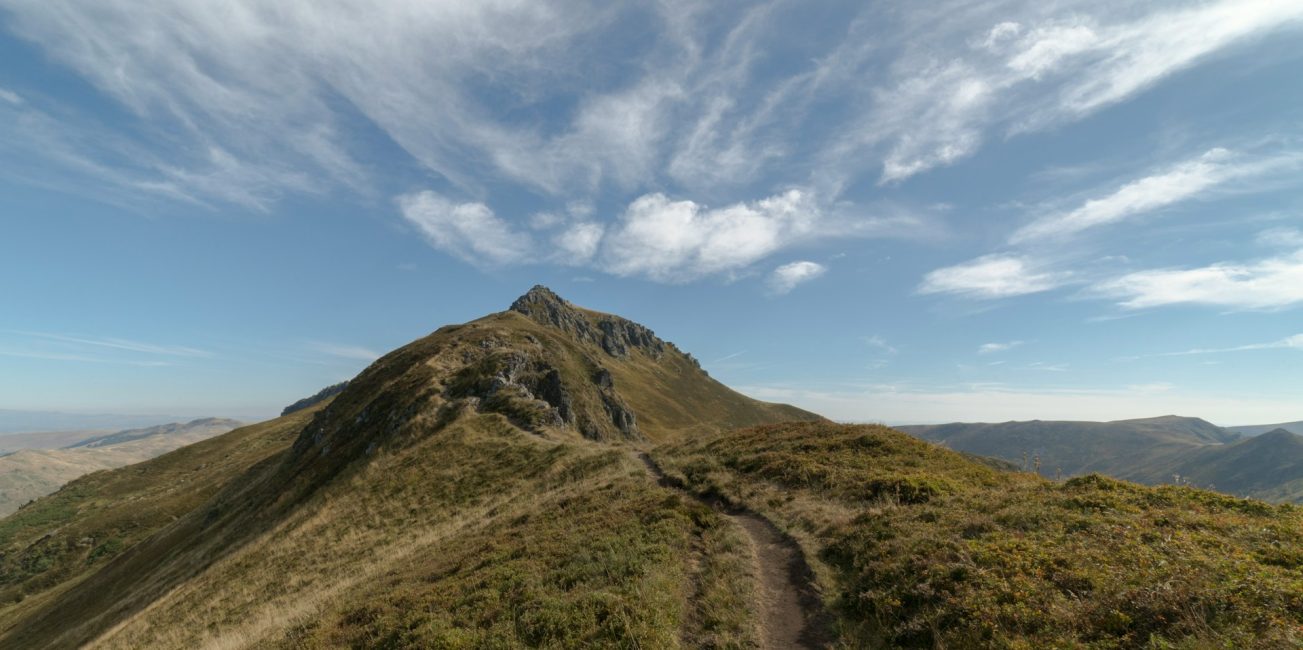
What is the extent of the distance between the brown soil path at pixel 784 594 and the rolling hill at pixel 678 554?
0.08 metres

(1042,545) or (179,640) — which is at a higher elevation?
(1042,545)

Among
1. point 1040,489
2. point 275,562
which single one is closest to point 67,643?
point 275,562

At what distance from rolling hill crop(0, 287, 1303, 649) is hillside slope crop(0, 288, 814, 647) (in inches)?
5.6

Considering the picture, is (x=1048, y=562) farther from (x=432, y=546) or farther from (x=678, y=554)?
(x=432, y=546)

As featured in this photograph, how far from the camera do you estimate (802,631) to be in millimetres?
12203

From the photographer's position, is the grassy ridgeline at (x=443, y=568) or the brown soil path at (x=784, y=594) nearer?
the brown soil path at (x=784, y=594)

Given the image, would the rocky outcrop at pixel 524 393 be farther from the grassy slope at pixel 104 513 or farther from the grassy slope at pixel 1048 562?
the grassy slope at pixel 104 513

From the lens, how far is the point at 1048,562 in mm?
12141

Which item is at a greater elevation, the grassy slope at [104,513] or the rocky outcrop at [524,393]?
the rocky outcrop at [524,393]

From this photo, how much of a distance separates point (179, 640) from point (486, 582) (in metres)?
21.7

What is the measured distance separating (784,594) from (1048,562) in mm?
6357

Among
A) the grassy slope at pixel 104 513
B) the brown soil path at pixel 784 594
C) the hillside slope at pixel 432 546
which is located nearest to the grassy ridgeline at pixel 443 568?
the hillside slope at pixel 432 546

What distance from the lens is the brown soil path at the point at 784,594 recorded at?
1193 centimetres

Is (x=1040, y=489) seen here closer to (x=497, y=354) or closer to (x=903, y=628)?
(x=903, y=628)
